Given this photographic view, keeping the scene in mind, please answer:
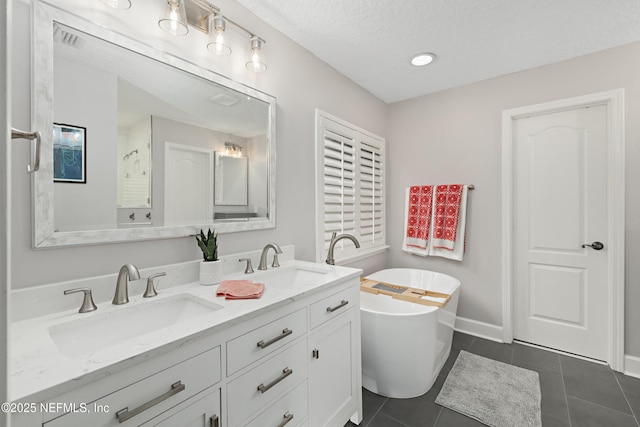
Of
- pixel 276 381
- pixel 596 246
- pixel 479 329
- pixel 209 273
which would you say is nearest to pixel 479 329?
pixel 479 329

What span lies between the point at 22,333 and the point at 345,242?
210 centimetres

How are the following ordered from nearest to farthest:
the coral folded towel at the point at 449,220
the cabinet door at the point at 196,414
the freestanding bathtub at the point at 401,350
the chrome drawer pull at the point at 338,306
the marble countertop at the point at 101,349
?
the marble countertop at the point at 101,349 → the cabinet door at the point at 196,414 → the chrome drawer pull at the point at 338,306 → the freestanding bathtub at the point at 401,350 → the coral folded towel at the point at 449,220

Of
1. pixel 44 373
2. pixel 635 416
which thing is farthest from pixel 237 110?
pixel 635 416

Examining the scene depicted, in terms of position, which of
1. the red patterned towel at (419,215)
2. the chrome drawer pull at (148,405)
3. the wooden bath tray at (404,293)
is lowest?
the wooden bath tray at (404,293)

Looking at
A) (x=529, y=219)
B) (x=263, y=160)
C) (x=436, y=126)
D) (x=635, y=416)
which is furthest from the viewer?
(x=436, y=126)

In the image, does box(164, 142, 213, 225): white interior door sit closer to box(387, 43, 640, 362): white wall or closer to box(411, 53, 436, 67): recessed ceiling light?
box(411, 53, 436, 67): recessed ceiling light

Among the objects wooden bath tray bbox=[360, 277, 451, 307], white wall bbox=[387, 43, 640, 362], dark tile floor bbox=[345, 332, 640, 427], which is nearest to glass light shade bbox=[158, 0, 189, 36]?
wooden bath tray bbox=[360, 277, 451, 307]

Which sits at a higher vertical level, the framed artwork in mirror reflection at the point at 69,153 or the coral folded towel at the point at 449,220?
the framed artwork in mirror reflection at the point at 69,153

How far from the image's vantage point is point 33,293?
103 centimetres

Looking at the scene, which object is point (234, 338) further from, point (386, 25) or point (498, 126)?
point (498, 126)

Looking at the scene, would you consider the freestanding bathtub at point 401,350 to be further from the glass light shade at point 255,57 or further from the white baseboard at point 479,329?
the glass light shade at point 255,57

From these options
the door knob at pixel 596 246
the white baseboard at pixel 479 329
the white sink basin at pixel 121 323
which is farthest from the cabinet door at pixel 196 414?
the door knob at pixel 596 246

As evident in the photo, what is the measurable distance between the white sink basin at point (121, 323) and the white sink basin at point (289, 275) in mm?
443

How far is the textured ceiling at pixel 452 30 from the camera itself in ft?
5.84
